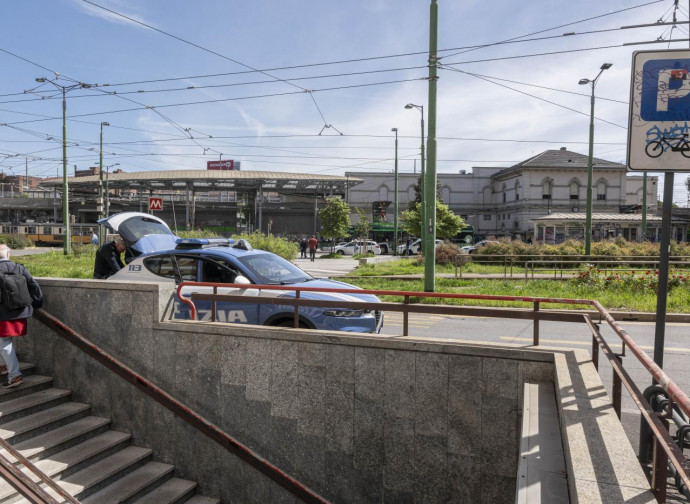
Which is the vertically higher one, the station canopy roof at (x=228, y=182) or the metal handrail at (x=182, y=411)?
the station canopy roof at (x=228, y=182)

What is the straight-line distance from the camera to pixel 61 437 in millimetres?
6066

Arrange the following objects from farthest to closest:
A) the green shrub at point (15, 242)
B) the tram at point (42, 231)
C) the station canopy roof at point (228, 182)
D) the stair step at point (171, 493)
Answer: the station canopy roof at point (228, 182), the tram at point (42, 231), the green shrub at point (15, 242), the stair step at point (171, 493)

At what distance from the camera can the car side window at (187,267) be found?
7.74 metres

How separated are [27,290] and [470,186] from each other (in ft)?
228

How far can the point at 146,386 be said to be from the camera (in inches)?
260

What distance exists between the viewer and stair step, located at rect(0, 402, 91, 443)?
576 cm

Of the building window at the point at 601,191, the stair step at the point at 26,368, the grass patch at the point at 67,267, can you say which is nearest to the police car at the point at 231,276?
the stair step at the point at 26,368

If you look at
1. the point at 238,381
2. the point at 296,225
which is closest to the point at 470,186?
the point at 296,225

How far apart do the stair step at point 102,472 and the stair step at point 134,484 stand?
0.25ft

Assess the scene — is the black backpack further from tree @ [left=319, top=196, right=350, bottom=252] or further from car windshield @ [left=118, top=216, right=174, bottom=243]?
tree @ [left=319, top=196, right=350, bottom=252]

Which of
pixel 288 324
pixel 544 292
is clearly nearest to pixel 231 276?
A: pixel 288 324

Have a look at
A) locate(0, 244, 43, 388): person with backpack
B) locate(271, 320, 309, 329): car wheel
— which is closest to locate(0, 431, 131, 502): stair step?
locate(0, 244, 43, 388): person with backpack

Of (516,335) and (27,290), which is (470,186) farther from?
(27,290)

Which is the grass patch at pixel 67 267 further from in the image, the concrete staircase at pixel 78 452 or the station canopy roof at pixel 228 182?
the station canopy roof at pixel 228 182
